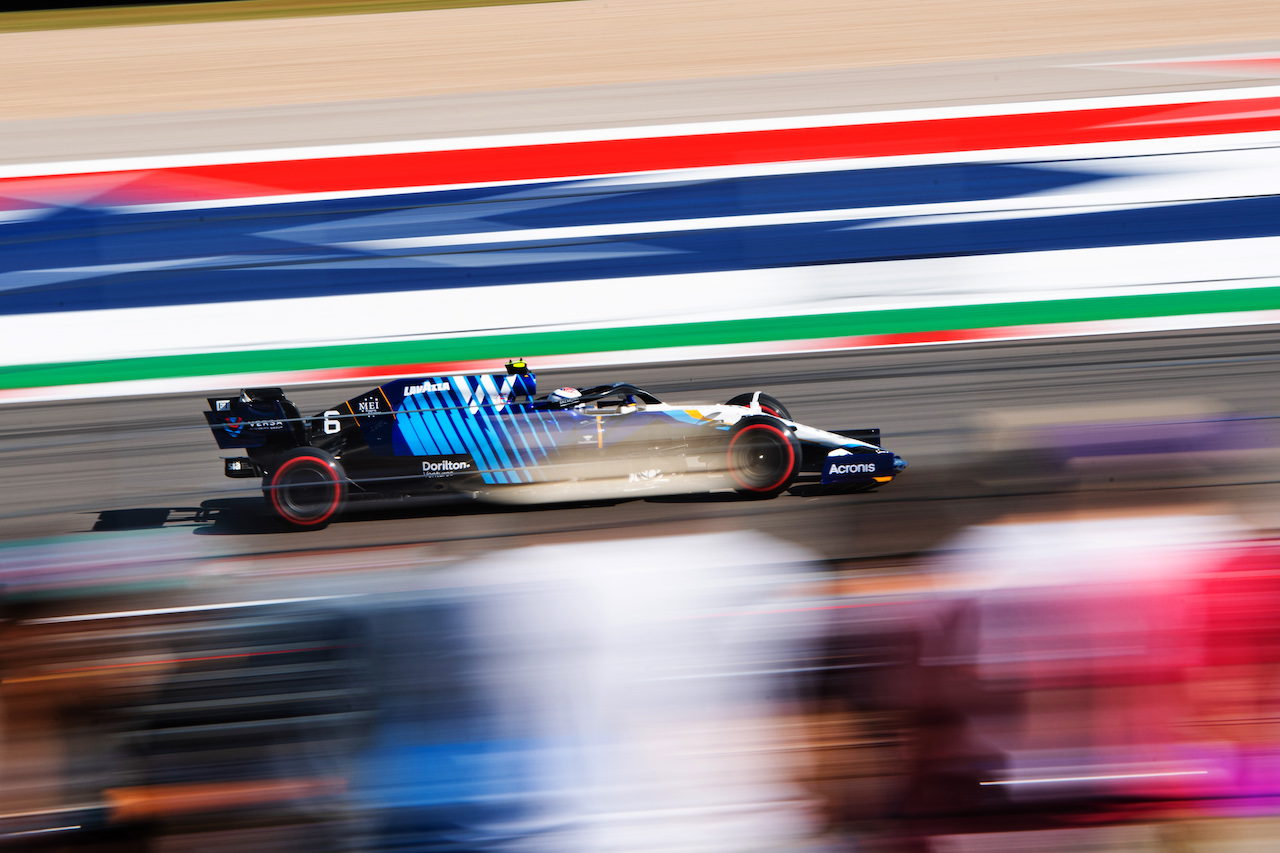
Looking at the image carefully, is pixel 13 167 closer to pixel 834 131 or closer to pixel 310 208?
pixel 310 208

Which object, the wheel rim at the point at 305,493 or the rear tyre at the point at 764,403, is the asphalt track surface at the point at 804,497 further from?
the rear tyre at the point at 764,403

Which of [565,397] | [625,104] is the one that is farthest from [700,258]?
[565,397]

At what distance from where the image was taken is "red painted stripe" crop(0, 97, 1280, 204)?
31.8ft

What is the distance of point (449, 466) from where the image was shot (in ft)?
15.2

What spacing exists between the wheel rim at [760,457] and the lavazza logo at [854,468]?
0.62ft

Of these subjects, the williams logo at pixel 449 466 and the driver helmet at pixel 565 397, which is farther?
the driver helmet at pixel 565 397

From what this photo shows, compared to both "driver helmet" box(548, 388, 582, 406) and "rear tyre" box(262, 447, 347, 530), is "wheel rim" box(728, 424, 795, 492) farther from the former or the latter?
"rear tyre" box(262, 447, 347, 530)

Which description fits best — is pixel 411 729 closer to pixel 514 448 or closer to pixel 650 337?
pixel 514 448

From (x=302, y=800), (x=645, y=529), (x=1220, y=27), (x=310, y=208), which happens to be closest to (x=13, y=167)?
(x=310, y=208)

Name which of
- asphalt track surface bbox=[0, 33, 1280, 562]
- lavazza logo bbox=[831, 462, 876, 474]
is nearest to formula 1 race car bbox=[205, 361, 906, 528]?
lavazza logo bbox=[831, 462, 876, 474]

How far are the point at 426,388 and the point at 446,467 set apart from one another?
1.25 feet

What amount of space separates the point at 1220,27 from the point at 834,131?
624cm

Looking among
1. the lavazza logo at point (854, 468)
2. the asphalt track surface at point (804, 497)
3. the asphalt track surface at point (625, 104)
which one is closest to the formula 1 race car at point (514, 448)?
the lavazza logo at point (854, 468)

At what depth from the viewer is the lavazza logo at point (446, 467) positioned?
4625 millimetres
